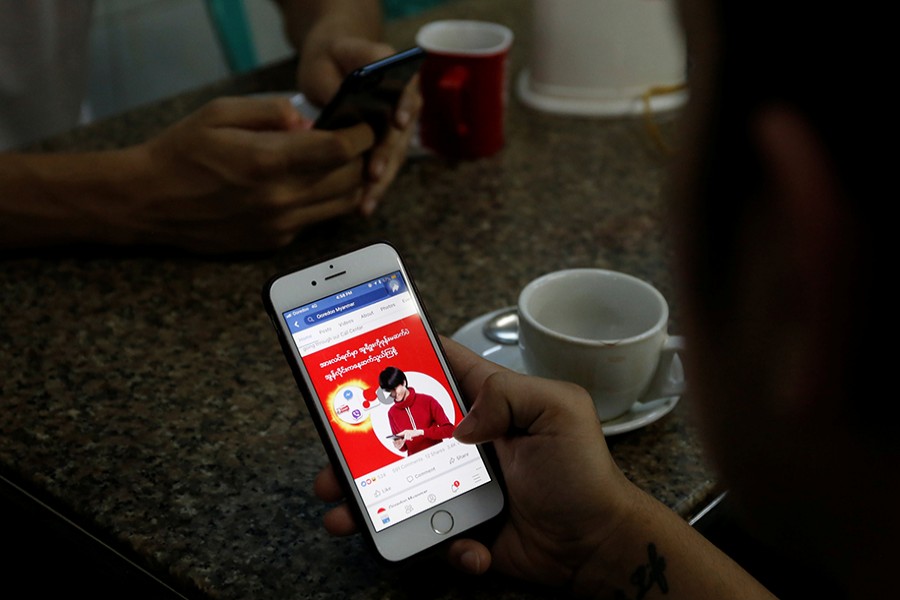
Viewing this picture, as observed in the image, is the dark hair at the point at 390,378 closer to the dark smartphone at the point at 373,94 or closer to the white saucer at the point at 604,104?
the dark smartphone at the point at 373,94

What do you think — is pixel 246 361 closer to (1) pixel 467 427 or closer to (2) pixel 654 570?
(1) pixel 467 427

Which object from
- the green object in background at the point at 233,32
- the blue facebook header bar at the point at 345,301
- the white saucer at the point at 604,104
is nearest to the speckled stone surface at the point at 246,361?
the white saucer at the point at 604,104

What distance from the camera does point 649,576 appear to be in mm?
659

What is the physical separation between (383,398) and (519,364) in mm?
174

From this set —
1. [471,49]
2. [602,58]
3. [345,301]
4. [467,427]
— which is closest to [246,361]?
[345,301]

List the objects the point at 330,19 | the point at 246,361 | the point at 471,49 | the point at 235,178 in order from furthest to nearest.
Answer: the point at 330,19 → the point at 471,49 → the point at 235,178 → the point at 246,361

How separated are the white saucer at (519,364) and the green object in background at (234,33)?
141cm

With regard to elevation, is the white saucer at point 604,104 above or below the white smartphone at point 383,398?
below

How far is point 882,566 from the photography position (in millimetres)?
419

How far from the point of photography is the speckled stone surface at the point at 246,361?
2.28 ft

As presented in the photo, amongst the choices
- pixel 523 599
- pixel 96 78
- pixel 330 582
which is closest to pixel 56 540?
pixel 330 582

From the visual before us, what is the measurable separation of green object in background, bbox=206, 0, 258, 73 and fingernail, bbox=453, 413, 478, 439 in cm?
162

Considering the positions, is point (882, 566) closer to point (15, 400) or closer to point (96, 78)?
point (15, 400)

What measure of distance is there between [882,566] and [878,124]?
213 millimetres
